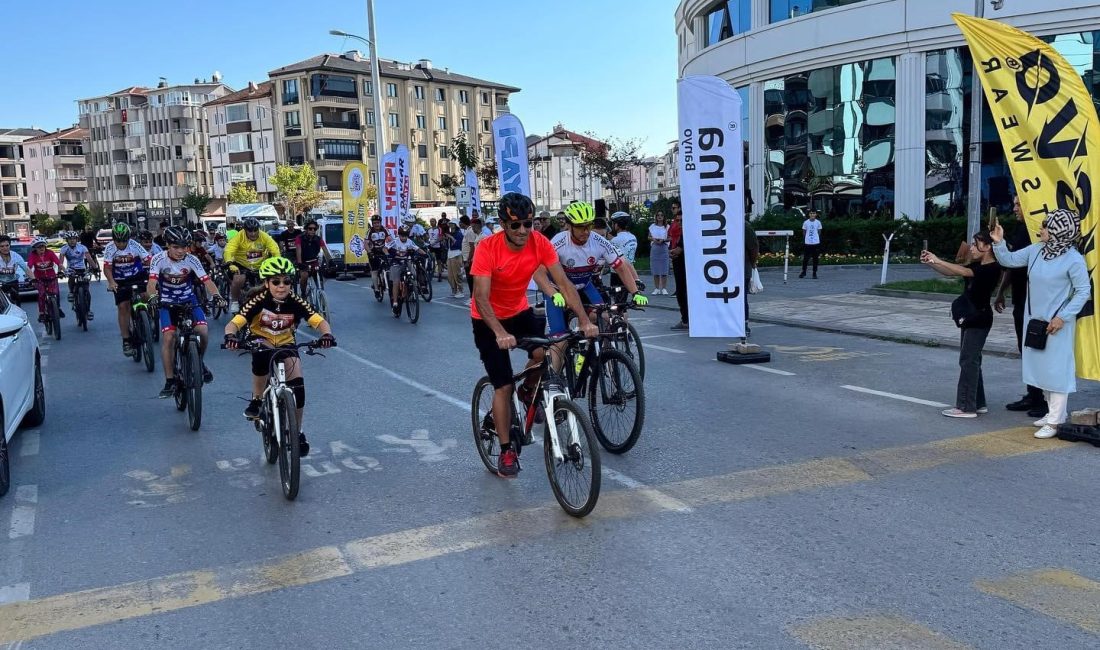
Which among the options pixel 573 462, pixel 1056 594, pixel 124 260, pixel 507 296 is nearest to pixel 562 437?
pixel 573 462

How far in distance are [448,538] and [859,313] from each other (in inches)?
476

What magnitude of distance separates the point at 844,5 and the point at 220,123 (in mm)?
87118

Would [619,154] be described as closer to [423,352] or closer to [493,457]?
[423,352]

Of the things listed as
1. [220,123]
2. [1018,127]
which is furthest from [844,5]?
[220,123]

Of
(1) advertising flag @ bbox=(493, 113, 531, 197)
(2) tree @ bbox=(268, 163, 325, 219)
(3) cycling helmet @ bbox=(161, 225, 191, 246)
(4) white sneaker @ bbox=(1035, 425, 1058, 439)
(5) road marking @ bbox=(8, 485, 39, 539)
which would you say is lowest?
(4) white sneaker @ bbox=(1035, 425, 1058, 439)

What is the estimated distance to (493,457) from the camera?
6594mm

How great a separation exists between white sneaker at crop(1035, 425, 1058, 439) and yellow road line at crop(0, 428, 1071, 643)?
0.08m

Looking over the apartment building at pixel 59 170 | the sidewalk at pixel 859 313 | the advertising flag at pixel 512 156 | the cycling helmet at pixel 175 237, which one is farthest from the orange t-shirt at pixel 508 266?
the apartment building at pixel 59 170

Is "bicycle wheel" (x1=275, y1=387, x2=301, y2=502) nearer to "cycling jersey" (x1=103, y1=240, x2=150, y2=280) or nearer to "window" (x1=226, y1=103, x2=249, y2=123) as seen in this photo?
"cycling jersey" (x1=103, y1=240, x2=150, y2=280)

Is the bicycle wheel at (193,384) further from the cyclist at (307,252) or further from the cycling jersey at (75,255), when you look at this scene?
the cycling jersey at (75,255)

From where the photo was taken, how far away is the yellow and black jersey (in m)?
6.66

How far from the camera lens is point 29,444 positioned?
26.2ft

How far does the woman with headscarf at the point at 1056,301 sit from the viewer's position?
7062 mm

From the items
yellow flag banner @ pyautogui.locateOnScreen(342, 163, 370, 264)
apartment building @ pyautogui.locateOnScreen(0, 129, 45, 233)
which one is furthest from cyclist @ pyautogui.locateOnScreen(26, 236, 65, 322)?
apartment building @ pyautogui.locateOnScreen(0, 129, 45, 233)
